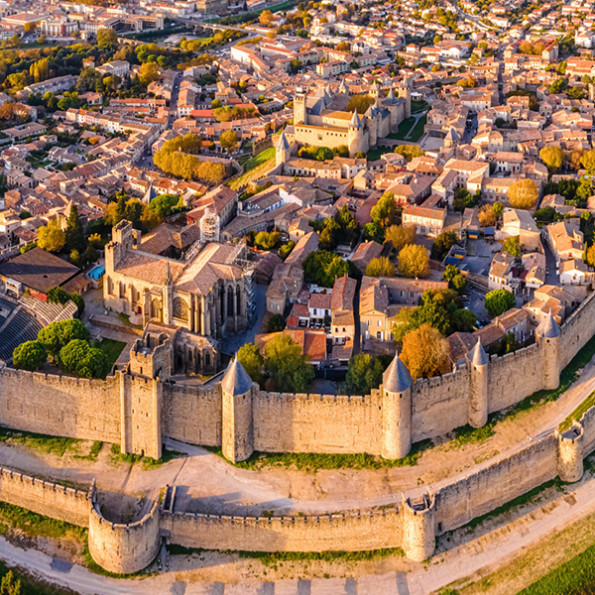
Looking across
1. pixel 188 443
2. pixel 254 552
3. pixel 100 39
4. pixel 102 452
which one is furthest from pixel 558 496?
pixel 100 39

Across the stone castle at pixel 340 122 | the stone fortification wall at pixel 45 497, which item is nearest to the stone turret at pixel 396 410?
the stone fortification wall at pixel 45 497

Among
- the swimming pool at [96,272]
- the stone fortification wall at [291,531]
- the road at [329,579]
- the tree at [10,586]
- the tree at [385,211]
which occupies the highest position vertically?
the tree at [385,211]

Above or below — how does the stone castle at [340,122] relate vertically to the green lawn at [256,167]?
above

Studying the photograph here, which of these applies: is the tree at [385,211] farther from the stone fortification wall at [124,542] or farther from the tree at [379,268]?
the stone fortification wall at [124,542]

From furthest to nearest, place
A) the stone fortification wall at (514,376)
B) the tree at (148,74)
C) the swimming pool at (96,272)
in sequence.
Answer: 1. the tree at (148,74)
2. the swimming pool at (96,272)
3. the stone fortification wall at (514,376)

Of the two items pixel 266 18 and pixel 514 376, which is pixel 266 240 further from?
pixel 266 18

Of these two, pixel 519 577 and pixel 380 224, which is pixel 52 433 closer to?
pixel 519 577
